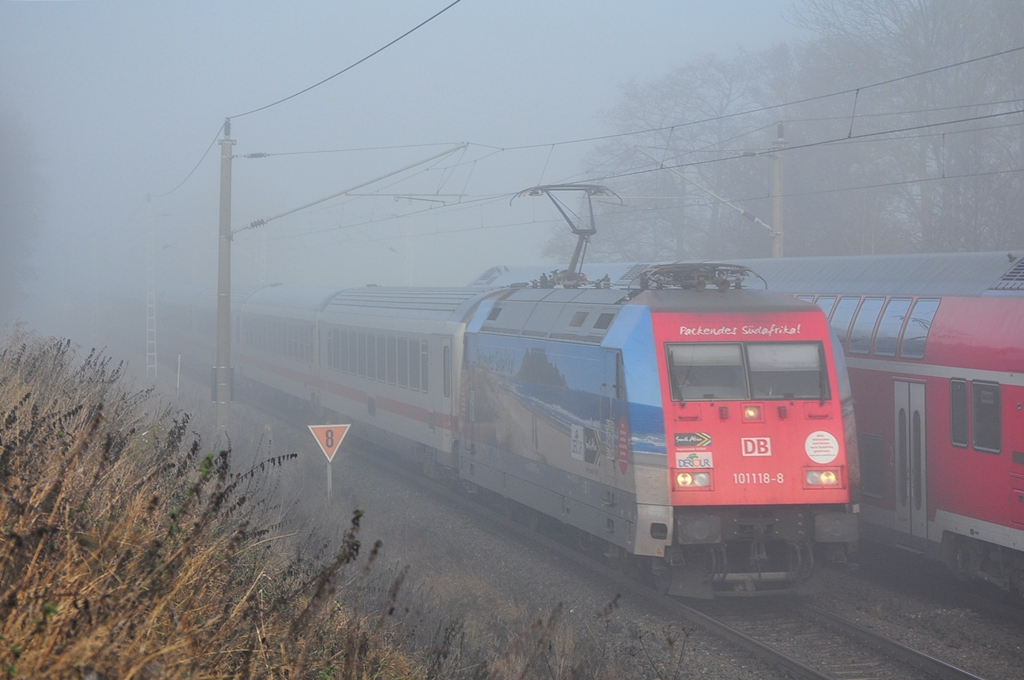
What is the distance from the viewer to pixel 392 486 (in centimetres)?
1694

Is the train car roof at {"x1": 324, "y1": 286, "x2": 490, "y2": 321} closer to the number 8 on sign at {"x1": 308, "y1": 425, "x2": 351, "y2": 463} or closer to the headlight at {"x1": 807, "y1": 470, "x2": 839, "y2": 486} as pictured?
the number 8 on sign at {"x1": 308, "y1": 425, "x2": 351, "y2": 463}

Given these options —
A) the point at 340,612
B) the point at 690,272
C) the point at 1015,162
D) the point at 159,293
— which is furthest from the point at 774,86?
the point at 340,612

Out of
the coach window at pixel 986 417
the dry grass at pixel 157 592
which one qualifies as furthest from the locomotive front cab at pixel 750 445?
the dry grass at pixel 157 592

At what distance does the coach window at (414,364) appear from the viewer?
54.9 ft

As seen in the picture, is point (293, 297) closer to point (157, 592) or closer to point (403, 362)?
point (403, 362)

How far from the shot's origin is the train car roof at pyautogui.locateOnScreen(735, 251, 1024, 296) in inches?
395

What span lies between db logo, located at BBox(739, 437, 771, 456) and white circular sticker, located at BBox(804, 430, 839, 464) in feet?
1.19

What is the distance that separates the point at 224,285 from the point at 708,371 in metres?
12.8

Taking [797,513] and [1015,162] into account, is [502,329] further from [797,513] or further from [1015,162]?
[1015,162]

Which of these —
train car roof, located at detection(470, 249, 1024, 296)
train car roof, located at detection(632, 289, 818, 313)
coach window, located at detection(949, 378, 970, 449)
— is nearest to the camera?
train car roof, located at detection(632, 289, 818, 313)

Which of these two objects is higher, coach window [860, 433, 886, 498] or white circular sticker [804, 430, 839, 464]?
white circular sticker [804, 430, 839, 464]

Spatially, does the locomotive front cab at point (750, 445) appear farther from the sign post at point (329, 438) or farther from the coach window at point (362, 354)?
the coach window at point (362, 354)

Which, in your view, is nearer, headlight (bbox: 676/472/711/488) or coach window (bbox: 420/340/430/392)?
headlight (bbox: 676/472/711/488)

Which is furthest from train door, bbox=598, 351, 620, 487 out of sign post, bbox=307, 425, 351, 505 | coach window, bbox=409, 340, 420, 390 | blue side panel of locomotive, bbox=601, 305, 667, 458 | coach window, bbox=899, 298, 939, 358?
coach window, bbox=409, 340, 420, 390
